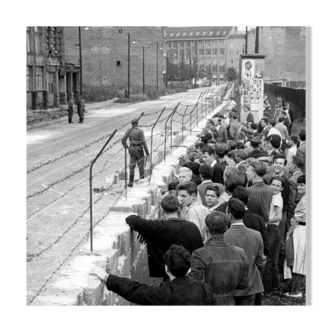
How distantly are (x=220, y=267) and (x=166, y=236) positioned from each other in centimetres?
79

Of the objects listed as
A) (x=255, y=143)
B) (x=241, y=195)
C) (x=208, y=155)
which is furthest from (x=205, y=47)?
(x=241, y=195)

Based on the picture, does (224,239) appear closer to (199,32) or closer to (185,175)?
(185,175)

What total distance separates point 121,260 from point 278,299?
87.8 inches

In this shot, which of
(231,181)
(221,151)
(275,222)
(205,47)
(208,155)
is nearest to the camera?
(231,181)

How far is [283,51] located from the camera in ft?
232

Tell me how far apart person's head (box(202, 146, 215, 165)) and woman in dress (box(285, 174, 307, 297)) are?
2.49 metres

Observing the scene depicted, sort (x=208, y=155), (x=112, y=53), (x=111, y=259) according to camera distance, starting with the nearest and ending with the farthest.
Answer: (x=111, y=259)
(x=208, y=155)
(x=112, y=53)

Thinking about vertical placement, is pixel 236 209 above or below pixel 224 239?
above

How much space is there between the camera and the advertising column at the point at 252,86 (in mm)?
22516

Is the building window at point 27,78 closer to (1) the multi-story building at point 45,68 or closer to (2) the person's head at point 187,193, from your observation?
(1) the multi-story building at point 45,68

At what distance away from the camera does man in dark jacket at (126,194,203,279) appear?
18.5ft

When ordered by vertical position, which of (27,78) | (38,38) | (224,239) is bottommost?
(224,239)

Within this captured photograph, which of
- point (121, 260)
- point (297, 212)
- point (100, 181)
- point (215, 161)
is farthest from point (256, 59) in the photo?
point (121, 260)

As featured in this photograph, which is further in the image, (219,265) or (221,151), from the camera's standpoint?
(221,151)
